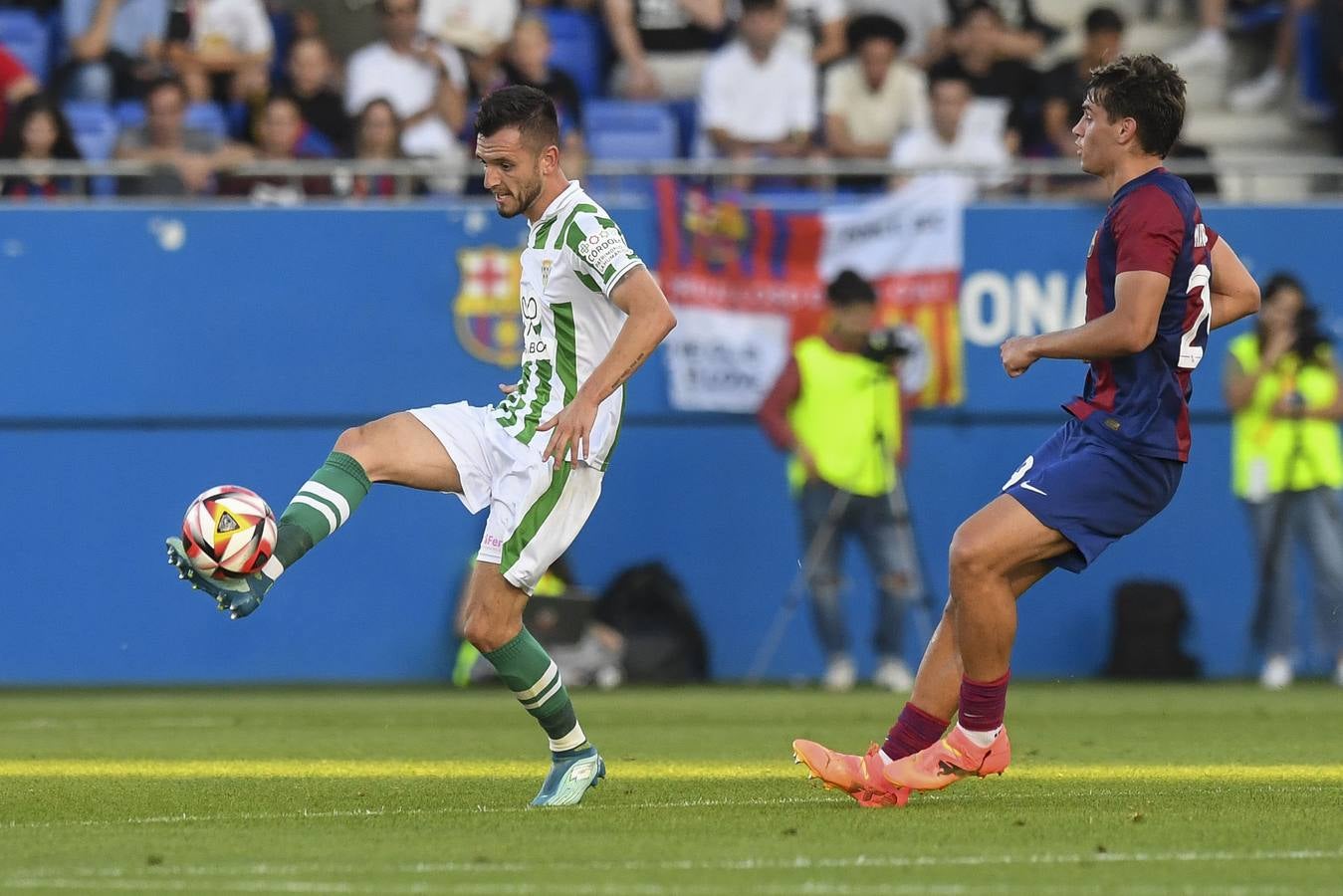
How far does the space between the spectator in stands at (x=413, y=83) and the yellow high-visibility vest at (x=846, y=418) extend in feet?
10.7

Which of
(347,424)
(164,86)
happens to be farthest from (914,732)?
(164,86)

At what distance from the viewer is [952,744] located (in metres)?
7.31

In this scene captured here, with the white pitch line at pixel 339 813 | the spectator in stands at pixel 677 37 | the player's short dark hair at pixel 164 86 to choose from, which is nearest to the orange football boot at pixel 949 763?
the white pitch line at pixel 339 813

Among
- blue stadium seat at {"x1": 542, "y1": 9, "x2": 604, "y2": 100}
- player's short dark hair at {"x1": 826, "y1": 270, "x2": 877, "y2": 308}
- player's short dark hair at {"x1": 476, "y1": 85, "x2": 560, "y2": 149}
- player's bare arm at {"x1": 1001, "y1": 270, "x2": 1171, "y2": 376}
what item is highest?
player's short dark hair at {"x1": 476, "y1": 85, "x2": 560, "y2": 149}

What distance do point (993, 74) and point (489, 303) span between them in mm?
4434

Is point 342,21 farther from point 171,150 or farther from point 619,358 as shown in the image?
point 619,358

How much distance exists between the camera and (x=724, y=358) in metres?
15.9

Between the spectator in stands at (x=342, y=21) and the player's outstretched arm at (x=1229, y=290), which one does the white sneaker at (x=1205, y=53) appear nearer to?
the spectator in stands at (x=342, y=21)

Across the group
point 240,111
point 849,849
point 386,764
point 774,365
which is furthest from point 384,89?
point 849,849

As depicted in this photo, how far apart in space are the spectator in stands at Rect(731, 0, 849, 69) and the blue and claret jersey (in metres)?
10.8

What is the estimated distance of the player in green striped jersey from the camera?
747 cm

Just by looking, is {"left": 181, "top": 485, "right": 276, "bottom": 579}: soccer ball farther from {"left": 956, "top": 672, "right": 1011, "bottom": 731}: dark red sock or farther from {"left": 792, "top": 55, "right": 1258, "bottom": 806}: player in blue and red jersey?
{"left": 956, "top": 672, "right": 1011, "bottom": 731}: dark red sock

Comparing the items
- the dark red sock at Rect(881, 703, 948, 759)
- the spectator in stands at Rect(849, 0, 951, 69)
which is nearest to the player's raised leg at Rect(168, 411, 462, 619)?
the dark red sock at Rect(881, 703, 948, 759)

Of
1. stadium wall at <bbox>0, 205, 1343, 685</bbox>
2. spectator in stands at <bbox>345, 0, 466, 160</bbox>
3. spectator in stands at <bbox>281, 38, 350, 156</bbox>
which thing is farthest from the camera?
spectator in stands at <bbox>345, 0, 466, 160</bbox>
